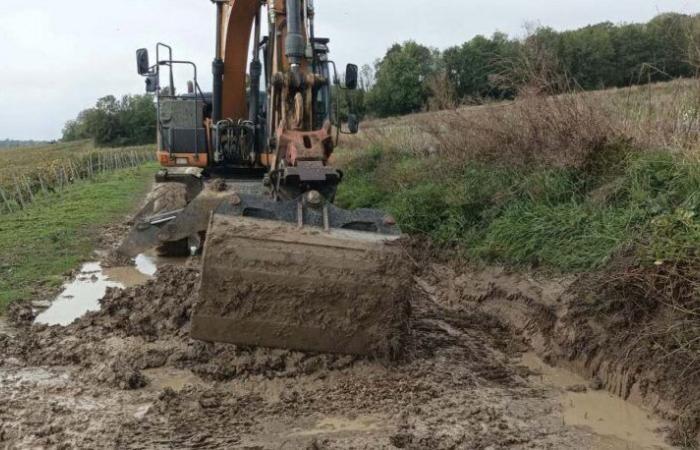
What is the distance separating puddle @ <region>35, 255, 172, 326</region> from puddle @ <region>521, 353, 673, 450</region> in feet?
16.4

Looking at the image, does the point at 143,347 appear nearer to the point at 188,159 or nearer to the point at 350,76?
the point at 350,76

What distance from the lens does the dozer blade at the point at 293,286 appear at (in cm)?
515

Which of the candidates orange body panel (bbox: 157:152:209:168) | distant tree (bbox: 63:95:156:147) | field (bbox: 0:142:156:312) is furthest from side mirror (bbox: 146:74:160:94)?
distant tree (bbox: 63:95:156:147)

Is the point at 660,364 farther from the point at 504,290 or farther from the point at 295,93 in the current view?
the point at 295,93

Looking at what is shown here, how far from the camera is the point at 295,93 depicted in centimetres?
691

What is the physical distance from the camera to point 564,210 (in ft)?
24.9

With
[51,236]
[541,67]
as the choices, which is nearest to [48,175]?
[51,236]

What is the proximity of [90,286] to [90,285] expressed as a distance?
2.3 inches

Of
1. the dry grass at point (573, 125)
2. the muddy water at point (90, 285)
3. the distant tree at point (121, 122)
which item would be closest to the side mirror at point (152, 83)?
the muddy water at point (90, 285)

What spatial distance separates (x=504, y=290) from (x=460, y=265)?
1301 mm

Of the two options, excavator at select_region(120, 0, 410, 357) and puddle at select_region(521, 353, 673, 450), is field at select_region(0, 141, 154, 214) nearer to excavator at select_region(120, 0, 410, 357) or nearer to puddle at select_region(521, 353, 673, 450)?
excavator at select_region(120, 0, 410, 357)

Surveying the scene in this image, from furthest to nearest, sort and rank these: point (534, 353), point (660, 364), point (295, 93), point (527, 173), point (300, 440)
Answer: point (527, 173) → point (295, 93) → point (534, 353) → point (660, 364) → point (300, 440)

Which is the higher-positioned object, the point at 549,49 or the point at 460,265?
the point at 549,49

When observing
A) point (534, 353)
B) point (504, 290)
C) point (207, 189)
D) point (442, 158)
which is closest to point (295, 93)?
point (207, 189)
